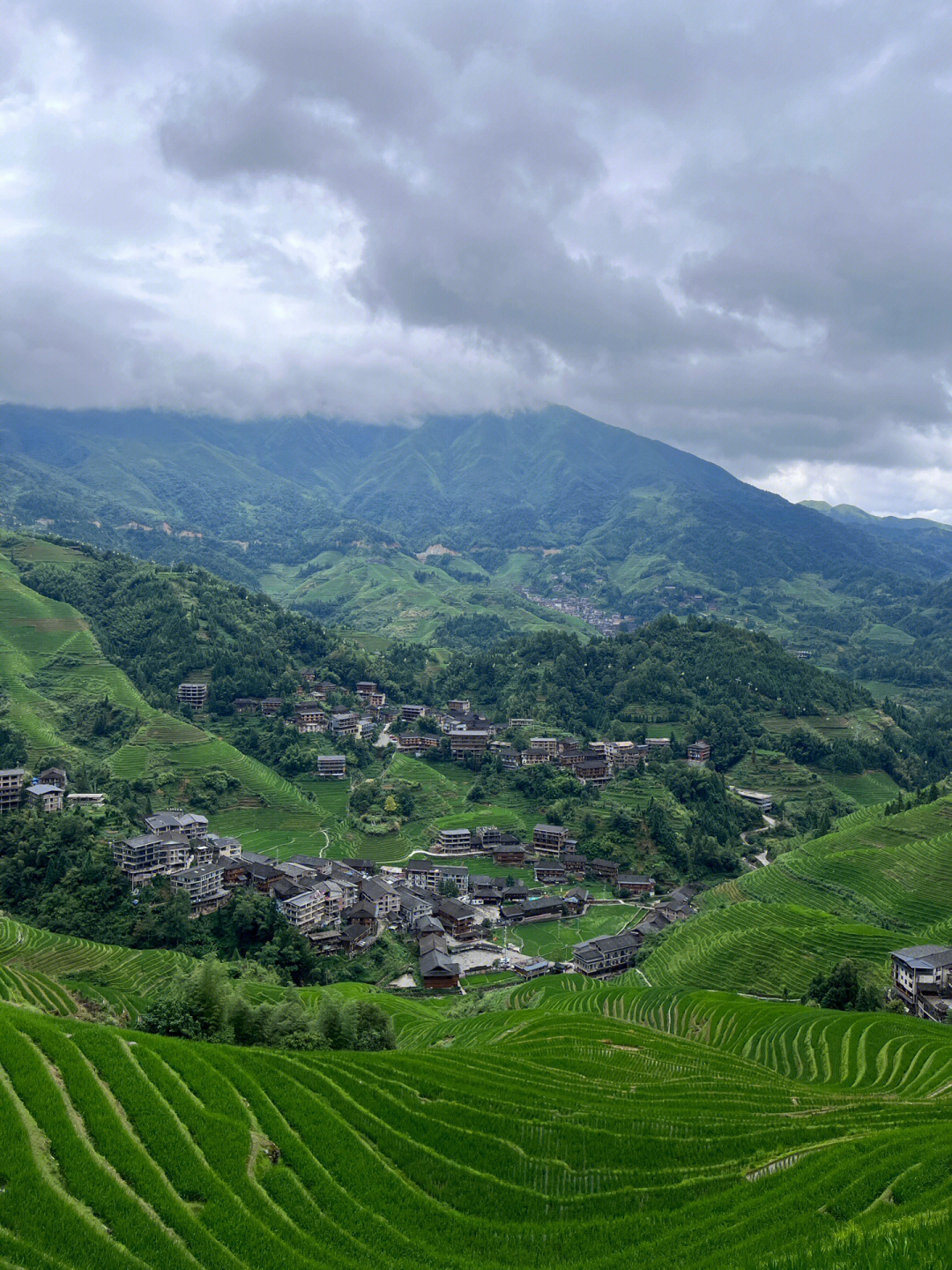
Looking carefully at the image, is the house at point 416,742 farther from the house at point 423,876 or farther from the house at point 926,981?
the house at point 926,981

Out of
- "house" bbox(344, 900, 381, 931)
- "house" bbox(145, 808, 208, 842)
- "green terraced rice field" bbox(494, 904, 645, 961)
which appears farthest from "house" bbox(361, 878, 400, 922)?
"house" bbox(145, 808, 208, 842)

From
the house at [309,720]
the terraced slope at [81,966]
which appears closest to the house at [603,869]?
the terraced slope at [81,966]

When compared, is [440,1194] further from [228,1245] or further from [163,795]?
[163,795]

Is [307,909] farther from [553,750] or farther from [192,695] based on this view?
[192,695]

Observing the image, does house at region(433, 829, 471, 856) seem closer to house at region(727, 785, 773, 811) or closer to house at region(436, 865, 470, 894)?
house at region(436, 865, 470, 894)

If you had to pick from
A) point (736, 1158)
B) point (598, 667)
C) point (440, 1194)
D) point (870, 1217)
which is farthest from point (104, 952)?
point (598, 667)

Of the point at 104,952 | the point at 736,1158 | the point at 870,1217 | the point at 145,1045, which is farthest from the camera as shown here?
the point at 104,952

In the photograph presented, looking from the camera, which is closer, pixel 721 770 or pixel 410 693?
pixel 721 770
